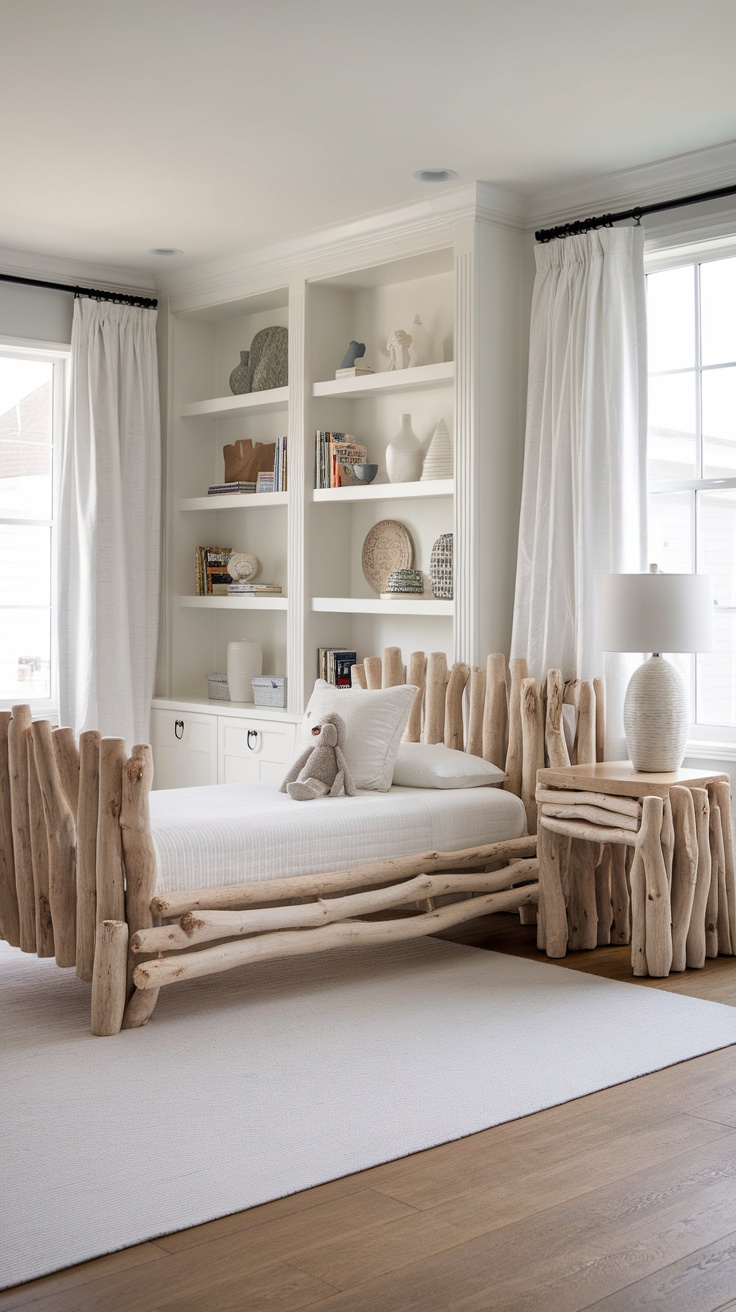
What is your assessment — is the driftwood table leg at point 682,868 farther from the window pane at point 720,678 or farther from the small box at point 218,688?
the small box at point 218,688

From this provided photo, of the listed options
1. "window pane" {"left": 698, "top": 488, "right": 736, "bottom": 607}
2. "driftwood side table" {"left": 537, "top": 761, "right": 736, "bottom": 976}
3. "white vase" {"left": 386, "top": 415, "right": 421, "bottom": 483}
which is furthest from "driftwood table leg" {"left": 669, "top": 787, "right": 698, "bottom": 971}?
"white vase" {"left": 386, "top": 415, "right": 421, "bottom": 483}

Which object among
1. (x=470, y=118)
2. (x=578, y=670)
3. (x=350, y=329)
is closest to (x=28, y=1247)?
(x=578, y=670)

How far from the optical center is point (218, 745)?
593 cm

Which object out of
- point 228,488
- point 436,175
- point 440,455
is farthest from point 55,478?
point 436,175

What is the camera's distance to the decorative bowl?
553 cm

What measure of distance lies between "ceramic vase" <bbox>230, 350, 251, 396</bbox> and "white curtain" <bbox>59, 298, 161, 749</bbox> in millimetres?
399

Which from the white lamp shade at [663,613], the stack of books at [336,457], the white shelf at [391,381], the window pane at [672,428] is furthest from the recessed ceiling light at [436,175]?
the white lamp shade at [663,613]

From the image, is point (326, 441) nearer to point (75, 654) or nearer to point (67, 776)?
point (75, 654)

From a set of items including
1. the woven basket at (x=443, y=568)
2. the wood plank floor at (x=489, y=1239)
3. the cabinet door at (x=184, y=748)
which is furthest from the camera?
the cabinet door at (x=184, y=748)

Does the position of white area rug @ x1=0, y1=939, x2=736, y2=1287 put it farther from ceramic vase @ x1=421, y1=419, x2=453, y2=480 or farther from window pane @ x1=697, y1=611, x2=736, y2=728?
ceramic vase @ x1=421, y1=419, x2=453, y2=480

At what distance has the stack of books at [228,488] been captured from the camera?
6.16 metres

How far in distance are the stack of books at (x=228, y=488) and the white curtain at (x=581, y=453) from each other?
5.77 feet

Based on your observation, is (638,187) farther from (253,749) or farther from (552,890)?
(253,749)

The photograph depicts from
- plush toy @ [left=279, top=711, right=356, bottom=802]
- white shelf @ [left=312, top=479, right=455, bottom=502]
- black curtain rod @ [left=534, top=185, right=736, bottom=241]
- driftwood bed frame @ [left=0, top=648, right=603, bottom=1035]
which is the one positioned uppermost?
black curtain rod @ [left=534, top=185, right=736, bottom=241]
